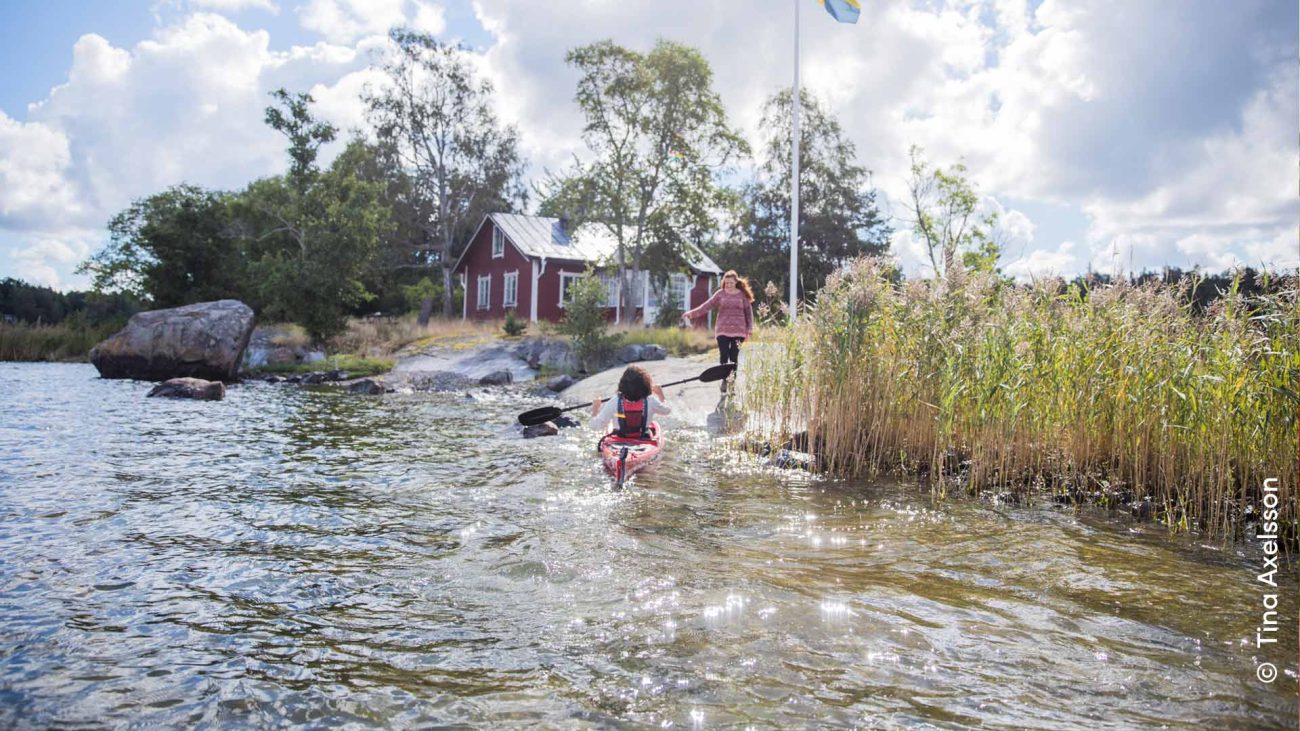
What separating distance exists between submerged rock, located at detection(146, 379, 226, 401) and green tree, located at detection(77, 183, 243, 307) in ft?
73.3

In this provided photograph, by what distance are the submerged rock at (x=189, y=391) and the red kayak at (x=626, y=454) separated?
1186 centimetres

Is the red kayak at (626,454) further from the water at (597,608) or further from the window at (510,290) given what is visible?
the window at (510,290)

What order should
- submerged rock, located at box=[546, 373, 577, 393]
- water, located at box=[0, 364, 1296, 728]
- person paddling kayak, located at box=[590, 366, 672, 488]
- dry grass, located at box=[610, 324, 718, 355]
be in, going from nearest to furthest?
1. water, located at box=[0, 364, 1296, 728]
2. person paddling kayak, located at box=[590, 366, 672, 488]
3. submerged rock, located at box=[546, 373, 577, 393]
4. dry grass, located at box=[610, 324, 718, 355]

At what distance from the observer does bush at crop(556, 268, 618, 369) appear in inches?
979

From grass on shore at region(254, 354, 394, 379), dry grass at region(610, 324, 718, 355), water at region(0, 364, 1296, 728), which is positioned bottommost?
water at region(0, 364, 1296, 728)

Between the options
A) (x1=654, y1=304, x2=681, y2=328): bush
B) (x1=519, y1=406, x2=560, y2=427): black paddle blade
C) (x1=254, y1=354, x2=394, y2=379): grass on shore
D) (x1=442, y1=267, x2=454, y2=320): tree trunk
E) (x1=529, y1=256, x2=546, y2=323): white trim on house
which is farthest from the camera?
(x1=442, y1=267, x2=454, y2=320): tree trunk

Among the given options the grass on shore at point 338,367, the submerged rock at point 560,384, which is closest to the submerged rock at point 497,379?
the submerged rock at point 560,384

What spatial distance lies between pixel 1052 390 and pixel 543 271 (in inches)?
1187

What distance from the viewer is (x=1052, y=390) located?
7512 millimetres

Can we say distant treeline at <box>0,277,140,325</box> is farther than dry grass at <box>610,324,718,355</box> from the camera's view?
Yes

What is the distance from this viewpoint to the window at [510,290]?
37.2 metres

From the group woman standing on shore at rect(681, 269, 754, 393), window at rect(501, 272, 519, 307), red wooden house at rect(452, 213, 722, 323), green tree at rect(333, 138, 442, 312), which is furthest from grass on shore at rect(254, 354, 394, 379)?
woman standing on shore at rect(681, 269, 754, 393)

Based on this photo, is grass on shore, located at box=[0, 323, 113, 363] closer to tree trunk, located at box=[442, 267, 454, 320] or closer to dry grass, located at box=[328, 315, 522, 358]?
dry grass, located at box=[328, 315, 522, 358]

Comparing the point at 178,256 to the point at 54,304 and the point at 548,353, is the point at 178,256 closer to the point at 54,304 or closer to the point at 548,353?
the point at 54,304
